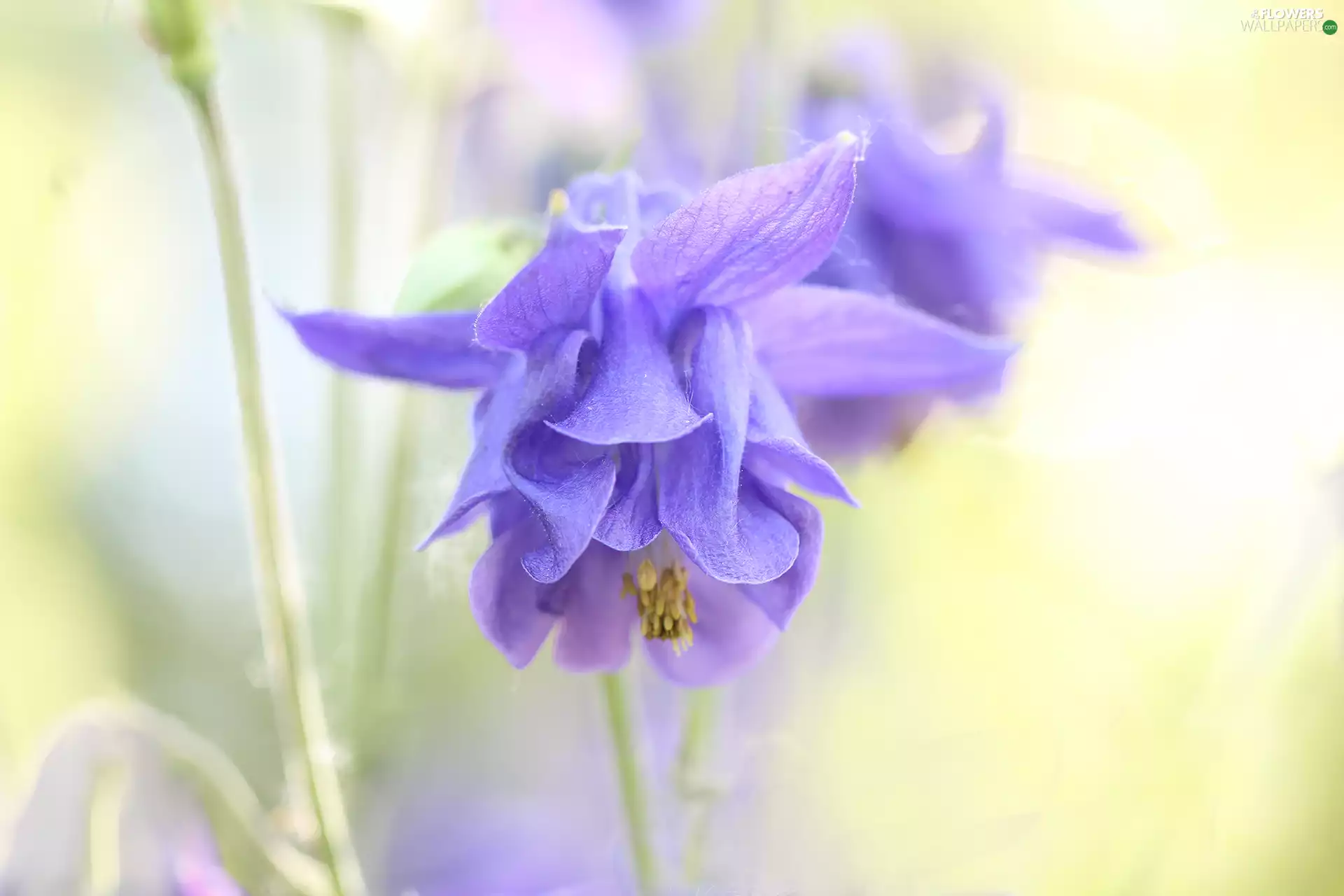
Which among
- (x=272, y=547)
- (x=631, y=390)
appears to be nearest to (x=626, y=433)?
(x=631, y=390)

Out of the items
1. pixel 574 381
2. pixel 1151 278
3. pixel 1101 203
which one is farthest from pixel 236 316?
pixel 1151 278

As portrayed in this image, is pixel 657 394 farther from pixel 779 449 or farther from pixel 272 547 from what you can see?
pixel 272 547

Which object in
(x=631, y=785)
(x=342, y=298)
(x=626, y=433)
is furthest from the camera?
(x=342, y=298)

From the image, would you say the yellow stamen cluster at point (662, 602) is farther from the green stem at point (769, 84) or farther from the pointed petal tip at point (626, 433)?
the green stem at point (769, 84)

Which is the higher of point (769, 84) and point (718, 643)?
point (769, 84)

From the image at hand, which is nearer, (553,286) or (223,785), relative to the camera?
(553,286)

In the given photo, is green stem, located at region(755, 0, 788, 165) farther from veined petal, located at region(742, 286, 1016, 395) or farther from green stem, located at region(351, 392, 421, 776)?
green stem, located at region(351, 392, 421, 776)

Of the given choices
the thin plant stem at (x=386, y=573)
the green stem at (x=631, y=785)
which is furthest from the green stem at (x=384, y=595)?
the green stem at (x=631, y=785)
